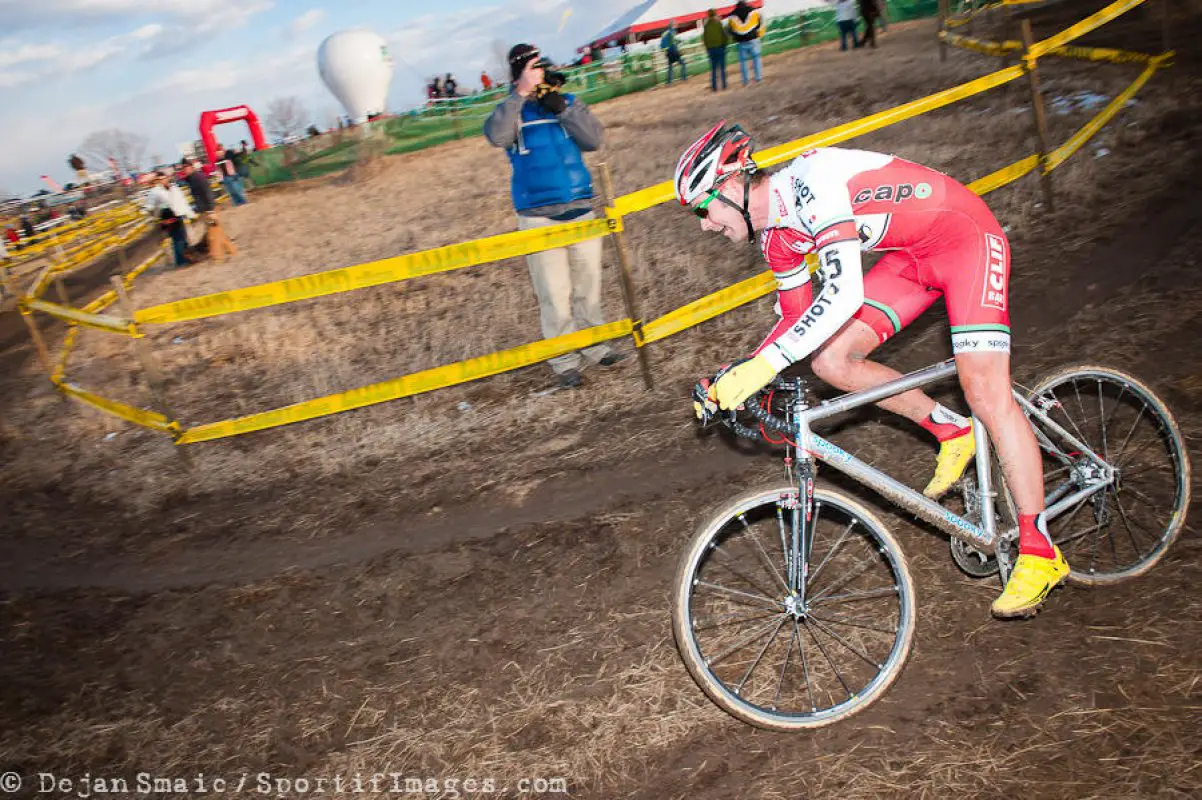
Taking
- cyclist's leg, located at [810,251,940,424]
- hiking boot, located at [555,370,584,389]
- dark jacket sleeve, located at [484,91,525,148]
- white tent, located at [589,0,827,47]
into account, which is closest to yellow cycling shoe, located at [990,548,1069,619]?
cyclist's leg, located at [810,251,940,424]

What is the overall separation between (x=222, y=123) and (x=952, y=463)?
40148mm

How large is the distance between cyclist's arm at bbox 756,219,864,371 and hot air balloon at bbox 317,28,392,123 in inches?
2157

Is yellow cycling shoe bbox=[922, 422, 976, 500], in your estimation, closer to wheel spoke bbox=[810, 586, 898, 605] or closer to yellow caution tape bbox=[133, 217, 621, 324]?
wheel spoke bbox=[810, 586, 898, 605]

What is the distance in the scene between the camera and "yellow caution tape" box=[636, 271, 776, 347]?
24.8 feet

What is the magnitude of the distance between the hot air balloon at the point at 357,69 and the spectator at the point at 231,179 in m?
30.2

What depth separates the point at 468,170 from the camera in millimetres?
20578

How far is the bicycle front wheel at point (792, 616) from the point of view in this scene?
3219mm

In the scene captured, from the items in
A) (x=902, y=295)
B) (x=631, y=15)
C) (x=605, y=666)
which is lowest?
(x=605, y=666)

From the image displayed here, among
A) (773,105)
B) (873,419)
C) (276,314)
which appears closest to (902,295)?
(873,419)

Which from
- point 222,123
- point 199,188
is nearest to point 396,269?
point 199,188

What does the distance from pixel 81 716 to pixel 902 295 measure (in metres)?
4.85

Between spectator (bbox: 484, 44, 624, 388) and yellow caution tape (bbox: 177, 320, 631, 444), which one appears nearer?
spectator (bbox: 484, 44, 624, 388)

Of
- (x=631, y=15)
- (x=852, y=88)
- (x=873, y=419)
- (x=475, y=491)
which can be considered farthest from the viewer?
(x=631, y=15)

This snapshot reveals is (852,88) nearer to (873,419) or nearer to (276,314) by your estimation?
(276,314)
